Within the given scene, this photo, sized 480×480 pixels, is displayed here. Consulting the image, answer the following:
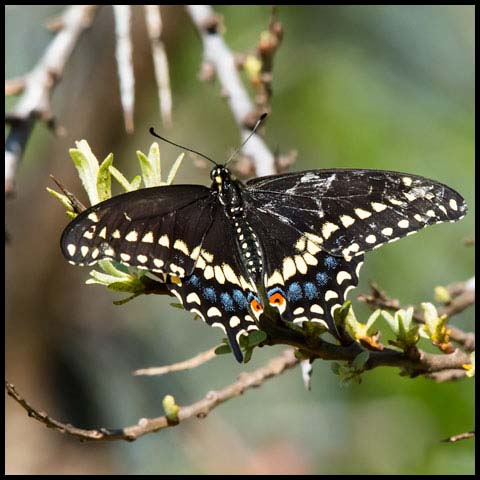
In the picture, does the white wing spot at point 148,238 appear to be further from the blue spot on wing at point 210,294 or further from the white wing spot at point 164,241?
the blue spot on wing at point 210,294

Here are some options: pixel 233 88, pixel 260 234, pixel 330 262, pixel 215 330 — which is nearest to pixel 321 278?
pixel 330 262

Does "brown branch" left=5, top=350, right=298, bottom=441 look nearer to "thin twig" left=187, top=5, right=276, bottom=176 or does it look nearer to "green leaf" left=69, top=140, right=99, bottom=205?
"green leaf" left=69, top=140, right=99, bottom=205

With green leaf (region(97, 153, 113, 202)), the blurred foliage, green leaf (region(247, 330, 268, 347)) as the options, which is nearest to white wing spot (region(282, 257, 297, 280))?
green leaf (region(247, 330, 268, 347))

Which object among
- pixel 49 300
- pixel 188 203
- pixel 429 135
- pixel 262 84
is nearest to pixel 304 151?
pixel 429 135

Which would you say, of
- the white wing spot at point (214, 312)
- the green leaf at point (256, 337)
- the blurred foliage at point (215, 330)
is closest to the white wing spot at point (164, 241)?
the white wing spot at point (214, 312)

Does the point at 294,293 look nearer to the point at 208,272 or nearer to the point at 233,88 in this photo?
the point at 208,272

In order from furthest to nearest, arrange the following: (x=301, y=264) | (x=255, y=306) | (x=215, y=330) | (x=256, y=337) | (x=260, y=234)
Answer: (x=215, y=330), (x=260, y=234), (x=301, y=264), (x=255, y=306), (x=256, y=337)
